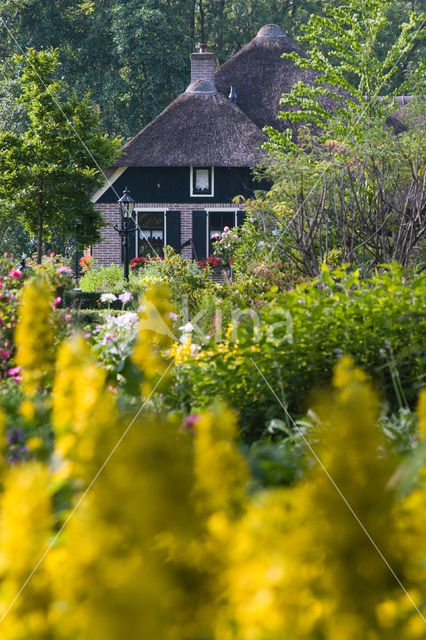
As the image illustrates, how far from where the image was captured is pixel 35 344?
6.07 meters

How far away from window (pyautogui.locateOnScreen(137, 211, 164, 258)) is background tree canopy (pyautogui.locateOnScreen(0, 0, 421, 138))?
653 centimetres

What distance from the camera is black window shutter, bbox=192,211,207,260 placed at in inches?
1064

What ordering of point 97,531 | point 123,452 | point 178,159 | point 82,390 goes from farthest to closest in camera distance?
1. point 178,159
2. point 82,390
3. point 123,452
4. point 97,531

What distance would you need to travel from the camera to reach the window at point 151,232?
90.7ft

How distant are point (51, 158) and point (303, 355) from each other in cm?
1533

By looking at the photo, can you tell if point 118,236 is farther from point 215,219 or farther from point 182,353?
point 182,353

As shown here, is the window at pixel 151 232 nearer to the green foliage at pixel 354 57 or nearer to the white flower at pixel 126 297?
the green foliage at pixel 354 57

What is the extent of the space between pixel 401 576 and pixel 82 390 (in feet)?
7.43

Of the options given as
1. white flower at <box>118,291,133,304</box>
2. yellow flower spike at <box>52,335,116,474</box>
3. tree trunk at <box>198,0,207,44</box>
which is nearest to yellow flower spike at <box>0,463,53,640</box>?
yellow flower spike at <box>52,335,116,474</box>

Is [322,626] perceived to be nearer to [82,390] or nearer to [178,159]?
[82,390]

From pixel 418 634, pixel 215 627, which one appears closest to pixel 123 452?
pixel 215 627

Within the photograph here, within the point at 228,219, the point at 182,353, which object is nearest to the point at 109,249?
the point at 228,219

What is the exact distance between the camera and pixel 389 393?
17.7 feet

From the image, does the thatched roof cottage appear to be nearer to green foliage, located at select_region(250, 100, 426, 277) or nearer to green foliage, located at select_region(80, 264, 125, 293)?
green foliage, located at select_region(80, 264, 125, 293)
